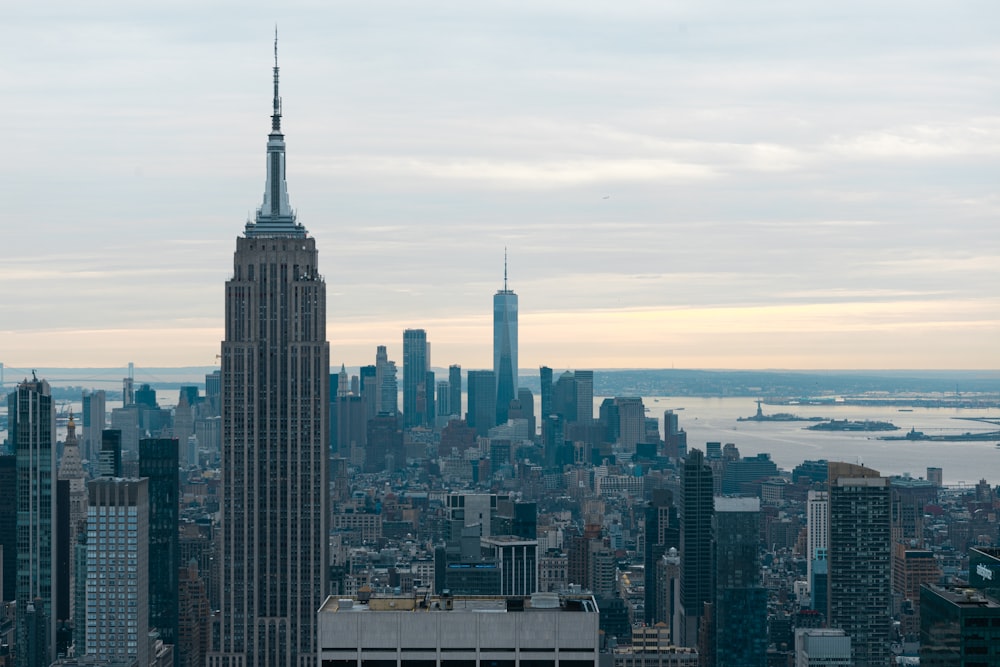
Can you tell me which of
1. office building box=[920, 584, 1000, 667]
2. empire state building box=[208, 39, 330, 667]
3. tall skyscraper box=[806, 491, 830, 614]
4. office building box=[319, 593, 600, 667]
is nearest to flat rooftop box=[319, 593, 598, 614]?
office building box=[319, 593, 600, 667]

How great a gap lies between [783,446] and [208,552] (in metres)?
97.7

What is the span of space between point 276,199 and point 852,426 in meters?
111

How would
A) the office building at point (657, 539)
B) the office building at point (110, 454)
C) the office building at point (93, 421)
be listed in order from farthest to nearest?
1. the office building at point (93, 421)
2. the office building at point (110, 454)
3. the office building at point (657, 539)

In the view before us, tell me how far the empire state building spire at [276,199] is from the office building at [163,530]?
24.2 metres

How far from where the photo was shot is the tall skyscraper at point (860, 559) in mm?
108750

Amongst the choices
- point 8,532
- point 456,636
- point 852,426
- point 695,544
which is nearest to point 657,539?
point 695,544

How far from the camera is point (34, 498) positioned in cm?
11519

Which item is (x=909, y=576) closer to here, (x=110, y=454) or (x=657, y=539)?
(x=657, y=539)

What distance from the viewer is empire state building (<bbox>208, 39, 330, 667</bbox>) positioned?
85000mm

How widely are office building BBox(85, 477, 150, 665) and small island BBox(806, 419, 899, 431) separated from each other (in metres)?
96.1

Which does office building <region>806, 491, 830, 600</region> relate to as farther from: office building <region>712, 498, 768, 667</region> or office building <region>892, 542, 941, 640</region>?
office building <region>892, 542, 941, 640</region>

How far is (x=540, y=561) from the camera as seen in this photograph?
126938 mm

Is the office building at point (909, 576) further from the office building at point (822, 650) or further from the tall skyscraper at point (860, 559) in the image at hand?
the office building at point (822, 650)

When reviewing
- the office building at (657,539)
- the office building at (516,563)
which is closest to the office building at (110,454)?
the office building at (516,563)
